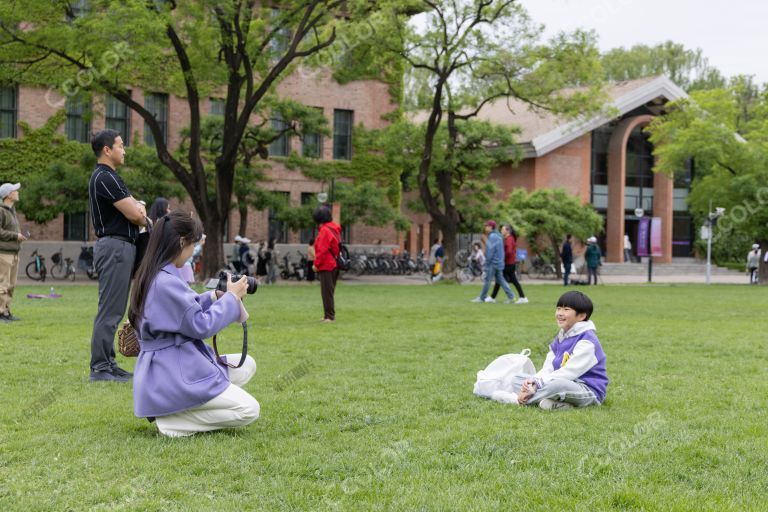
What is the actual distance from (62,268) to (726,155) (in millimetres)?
24489

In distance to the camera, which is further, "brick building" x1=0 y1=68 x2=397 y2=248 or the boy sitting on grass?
"brick building" x1=0 y1=68 x2=397 y2=248

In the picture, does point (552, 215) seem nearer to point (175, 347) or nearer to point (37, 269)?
point (37, 269)

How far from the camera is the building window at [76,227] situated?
28984 millimetres

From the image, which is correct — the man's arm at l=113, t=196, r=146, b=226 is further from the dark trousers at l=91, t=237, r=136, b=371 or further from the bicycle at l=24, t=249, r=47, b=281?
the bicycle at l=24, t=249, r=47, b=281

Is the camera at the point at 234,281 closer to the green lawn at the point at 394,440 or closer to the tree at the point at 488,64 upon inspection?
the green lawn at the point at 394,440

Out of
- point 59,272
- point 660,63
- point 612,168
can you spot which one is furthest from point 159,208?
point 660,63

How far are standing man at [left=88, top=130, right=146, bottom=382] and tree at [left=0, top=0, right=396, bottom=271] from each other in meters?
12.1

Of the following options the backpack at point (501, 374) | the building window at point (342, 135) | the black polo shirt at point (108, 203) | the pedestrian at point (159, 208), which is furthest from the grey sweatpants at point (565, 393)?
the building window at point (342, 135)

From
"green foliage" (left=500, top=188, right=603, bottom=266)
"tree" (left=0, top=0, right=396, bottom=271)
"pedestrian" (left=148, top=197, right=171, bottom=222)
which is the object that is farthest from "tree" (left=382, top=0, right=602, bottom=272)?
"pedestrian" (left=148, top=197, right=171, bottom=222)

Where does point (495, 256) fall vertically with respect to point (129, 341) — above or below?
above

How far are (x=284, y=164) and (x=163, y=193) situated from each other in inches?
259

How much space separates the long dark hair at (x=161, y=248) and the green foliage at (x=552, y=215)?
98.3 feet

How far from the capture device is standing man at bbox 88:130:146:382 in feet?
21.2

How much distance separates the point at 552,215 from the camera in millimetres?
35062
